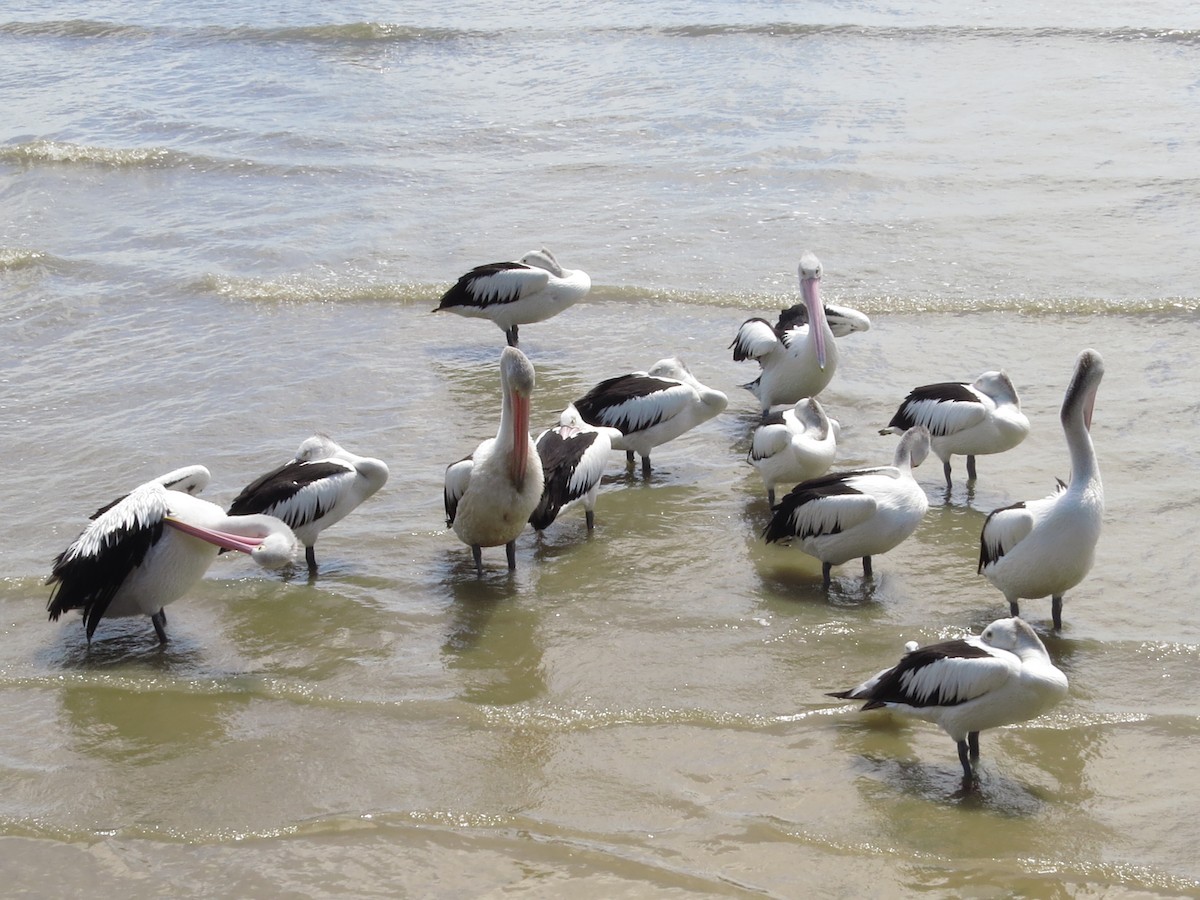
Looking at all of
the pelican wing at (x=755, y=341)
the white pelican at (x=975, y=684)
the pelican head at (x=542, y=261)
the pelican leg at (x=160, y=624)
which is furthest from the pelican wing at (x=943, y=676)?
the pelican head at (x=542, y=261)

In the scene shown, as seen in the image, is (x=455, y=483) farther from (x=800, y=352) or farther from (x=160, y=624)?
(x=800, y=352)

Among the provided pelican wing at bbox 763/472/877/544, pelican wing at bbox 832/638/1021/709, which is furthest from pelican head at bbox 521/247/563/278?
pelican wing at bbox 832/638/1021/709

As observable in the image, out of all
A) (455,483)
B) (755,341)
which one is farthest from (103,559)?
(755,341)

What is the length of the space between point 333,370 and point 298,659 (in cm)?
396

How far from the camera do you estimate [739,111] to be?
1568 centimetres

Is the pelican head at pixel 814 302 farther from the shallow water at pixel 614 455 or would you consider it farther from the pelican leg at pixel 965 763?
the pelican leg at pixel 965 763

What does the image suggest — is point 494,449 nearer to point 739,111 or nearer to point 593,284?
point 593,284

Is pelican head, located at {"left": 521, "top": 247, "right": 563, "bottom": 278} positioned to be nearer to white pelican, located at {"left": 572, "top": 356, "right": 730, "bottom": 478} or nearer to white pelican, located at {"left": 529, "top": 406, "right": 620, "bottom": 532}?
white pelican, located at {"left": 572, "top": 356, "right": 730, "bottom": 478}

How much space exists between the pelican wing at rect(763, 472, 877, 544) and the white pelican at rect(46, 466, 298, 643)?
239 cm

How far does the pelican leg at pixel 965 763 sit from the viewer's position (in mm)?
5051

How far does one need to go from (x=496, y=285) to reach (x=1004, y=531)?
198 inches

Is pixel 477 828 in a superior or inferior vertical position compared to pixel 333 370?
inferior

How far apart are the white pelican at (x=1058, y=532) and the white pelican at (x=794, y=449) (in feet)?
4.28

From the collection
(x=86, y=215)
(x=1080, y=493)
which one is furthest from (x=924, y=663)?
(x=86, y=215)
